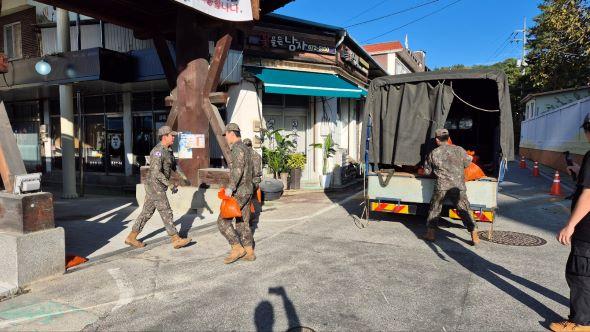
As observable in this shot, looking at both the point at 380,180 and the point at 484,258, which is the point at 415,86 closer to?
the point at 380,180

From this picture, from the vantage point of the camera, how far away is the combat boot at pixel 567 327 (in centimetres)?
348

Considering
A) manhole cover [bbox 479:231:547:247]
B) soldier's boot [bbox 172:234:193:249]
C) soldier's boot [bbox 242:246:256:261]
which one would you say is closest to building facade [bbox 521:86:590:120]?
manhole cover [bbox 479:231:547:247]

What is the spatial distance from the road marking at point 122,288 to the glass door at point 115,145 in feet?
33.6

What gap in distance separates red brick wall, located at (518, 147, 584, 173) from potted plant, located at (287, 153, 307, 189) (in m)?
9.55

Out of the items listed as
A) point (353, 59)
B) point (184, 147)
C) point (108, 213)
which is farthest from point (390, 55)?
point (108, 213)

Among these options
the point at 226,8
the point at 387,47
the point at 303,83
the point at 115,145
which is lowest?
the point at 115,145

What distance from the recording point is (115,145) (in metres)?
14.6

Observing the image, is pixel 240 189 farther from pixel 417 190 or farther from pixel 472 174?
pixel 472 174

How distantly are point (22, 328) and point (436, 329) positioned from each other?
3.75m

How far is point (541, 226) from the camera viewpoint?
7.83 metres

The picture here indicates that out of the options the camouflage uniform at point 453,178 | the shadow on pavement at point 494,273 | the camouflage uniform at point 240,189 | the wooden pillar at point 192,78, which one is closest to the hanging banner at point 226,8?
the wooden pillar at point 192,78

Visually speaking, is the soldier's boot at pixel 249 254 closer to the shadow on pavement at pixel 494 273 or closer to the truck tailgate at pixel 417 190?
the shadow on pavement at pixel 494 273

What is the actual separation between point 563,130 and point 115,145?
61.9 feet

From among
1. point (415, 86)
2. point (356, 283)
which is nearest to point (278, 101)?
point (415, 86)
